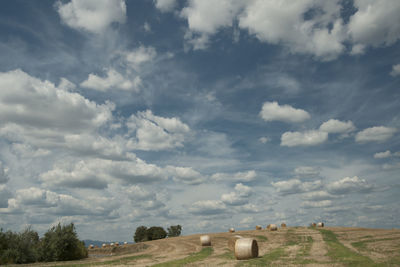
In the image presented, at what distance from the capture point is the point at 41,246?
49062mm

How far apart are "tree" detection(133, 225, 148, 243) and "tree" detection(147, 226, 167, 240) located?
1.87m

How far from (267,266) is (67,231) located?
130 ft

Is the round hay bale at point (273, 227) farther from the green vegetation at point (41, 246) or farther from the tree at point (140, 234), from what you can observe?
the tree at point (140, 234)

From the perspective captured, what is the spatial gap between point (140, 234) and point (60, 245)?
76815 mm

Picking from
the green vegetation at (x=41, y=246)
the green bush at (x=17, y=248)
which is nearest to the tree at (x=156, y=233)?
the green vegetation at (x=41, y=246)

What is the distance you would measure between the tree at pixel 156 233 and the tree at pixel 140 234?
1.87m

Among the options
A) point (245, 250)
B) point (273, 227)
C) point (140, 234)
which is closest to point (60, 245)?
point (245, 250)

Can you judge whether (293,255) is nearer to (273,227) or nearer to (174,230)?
(273,227)

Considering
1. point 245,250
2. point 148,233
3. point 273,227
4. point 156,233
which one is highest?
point 148,233

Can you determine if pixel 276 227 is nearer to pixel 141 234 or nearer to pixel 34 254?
pixel 34 254

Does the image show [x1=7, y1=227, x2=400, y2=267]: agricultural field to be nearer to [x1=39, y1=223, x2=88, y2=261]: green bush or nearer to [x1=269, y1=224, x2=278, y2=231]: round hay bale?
[x1=39, y1=223, x2=88, y2=261]: green bush

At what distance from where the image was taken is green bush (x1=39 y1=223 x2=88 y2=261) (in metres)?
49.4

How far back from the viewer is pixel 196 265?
95.7 feet

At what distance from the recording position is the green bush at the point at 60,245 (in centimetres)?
4939
